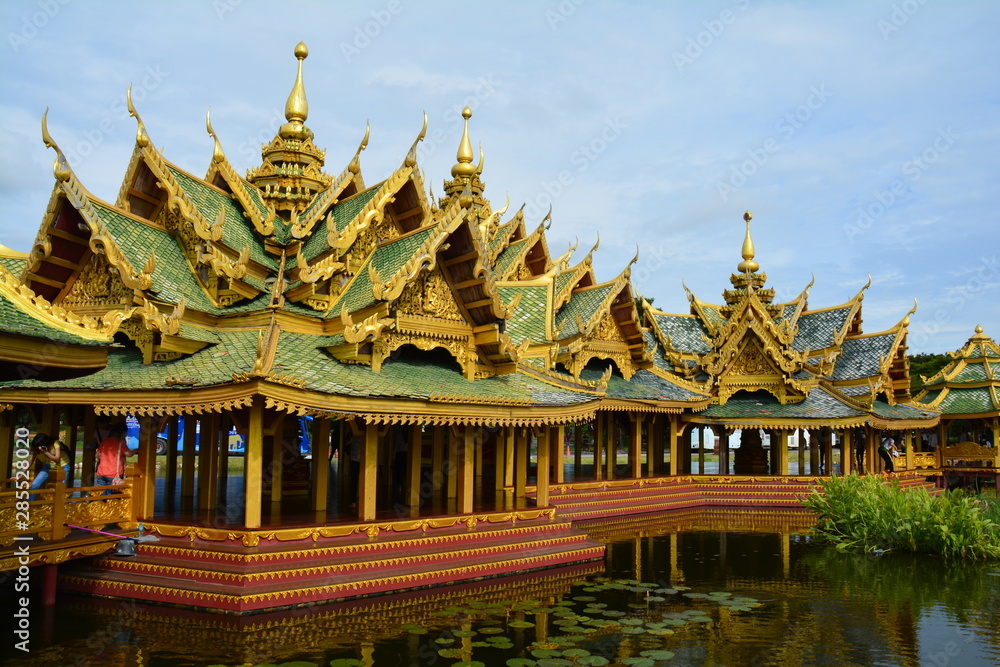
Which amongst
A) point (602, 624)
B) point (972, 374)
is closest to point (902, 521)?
point (602, 624)

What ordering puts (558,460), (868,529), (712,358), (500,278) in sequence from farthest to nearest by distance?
(712,358) → (500,278) → (558,460) → (868,529)

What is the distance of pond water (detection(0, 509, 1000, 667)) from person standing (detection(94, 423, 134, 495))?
1465 millimetres

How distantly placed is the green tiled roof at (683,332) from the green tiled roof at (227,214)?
49.4 ft

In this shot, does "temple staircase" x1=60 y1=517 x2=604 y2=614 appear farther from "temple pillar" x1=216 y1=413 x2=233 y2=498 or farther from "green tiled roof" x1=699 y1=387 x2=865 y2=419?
"green tiled roof" x1=699 y1=387 x2=865 y2=419

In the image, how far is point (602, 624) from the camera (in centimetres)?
889

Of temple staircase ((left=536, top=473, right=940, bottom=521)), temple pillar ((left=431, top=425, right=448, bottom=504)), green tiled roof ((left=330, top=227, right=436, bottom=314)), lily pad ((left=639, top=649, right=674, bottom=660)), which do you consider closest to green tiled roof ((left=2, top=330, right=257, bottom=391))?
green tiled roof ((left=330, top=227, right=436, bottom=314))

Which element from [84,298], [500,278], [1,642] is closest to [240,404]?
[1,642]

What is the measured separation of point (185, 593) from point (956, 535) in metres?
11.8

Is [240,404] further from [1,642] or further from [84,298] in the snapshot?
[84,298]

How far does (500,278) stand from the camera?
22.1 metres

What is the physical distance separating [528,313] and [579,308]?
2.52m

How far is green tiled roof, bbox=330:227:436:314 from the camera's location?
1174 centimetres

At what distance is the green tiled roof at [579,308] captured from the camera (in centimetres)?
1998

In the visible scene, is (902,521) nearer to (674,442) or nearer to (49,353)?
(674,442)
